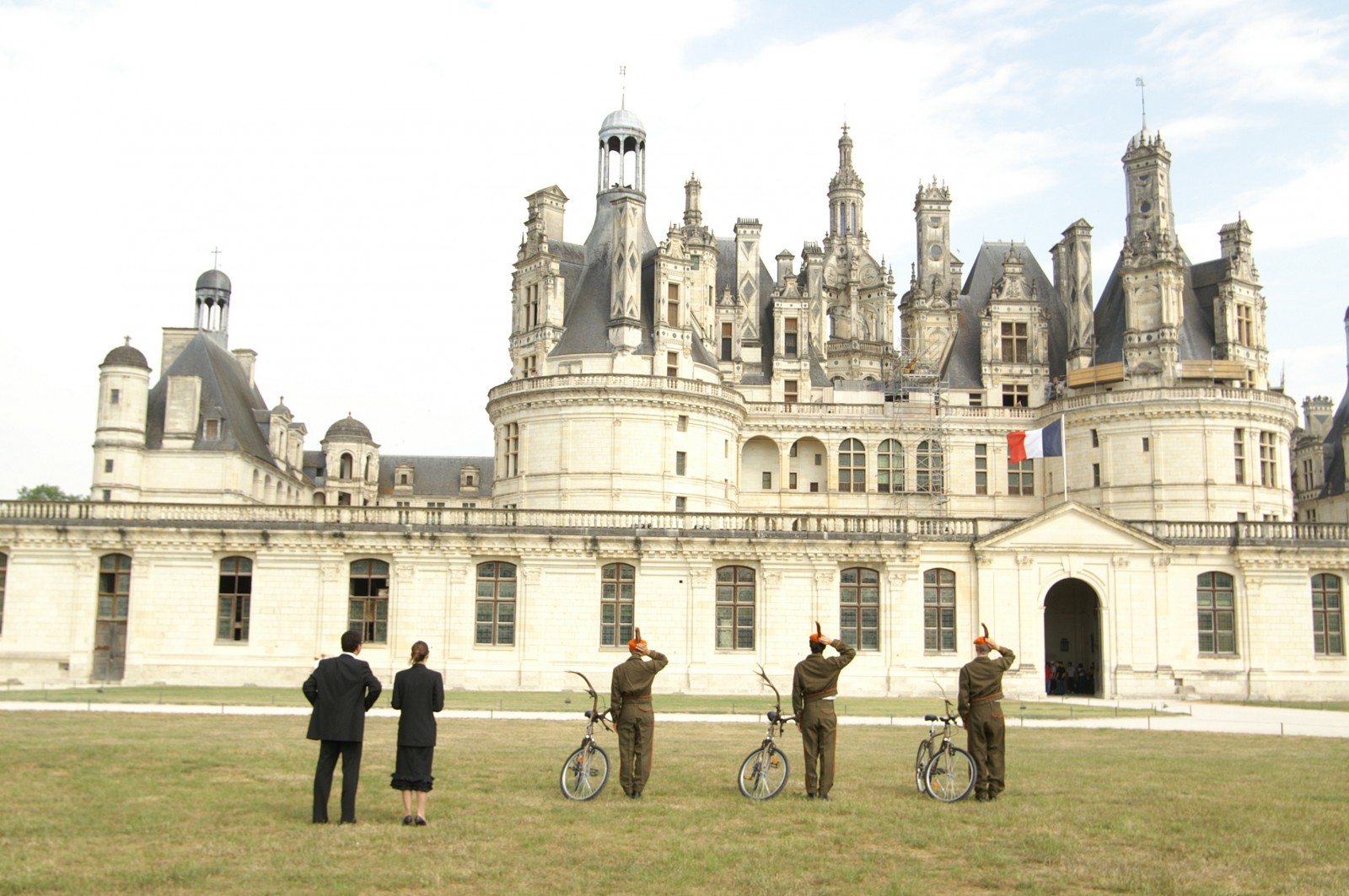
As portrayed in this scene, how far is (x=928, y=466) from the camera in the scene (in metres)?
58.1

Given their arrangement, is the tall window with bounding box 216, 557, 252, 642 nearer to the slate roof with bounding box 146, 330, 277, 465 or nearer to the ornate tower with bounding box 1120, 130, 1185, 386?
the slate roof with bounding box 146, 330, 277, 465

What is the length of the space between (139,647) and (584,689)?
1410cm

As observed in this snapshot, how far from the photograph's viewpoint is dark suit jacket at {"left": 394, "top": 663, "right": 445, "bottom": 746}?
41.5 feet

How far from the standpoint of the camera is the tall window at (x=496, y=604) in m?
40.6

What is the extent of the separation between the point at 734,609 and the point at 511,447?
16.2m

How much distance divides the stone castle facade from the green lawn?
2894 millimetres

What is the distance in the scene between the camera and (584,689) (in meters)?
40.4

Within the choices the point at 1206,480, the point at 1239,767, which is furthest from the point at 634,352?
the point at 1239,767

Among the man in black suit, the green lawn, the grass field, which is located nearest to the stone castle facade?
the green lawn

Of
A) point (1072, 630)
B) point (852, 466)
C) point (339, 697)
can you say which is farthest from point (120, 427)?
point (339, 697)

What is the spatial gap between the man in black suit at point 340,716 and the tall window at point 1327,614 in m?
38.3

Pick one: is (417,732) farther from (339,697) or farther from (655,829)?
(655,829)

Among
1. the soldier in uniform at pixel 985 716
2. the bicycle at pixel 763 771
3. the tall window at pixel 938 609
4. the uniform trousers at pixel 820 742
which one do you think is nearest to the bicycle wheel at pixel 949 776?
the soldier in uniform at pixel 985 716

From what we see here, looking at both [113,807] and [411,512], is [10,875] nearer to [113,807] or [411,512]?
[113,807]
